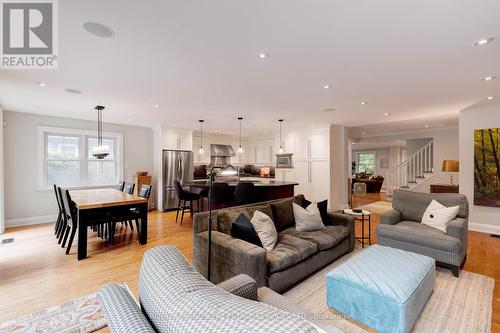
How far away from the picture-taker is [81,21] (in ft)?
6.00

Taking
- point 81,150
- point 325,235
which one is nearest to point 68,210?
point 81,150

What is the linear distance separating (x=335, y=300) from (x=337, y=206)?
524 centimetres

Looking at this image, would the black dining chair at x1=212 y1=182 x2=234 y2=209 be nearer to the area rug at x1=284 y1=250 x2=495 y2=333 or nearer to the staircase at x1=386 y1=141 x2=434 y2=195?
the area rug at x1=284 y1=250 x2=495 y2=333

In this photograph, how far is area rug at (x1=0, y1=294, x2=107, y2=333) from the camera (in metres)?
1.93

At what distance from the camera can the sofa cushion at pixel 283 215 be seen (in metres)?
3.22

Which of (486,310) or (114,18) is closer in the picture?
(114,18)

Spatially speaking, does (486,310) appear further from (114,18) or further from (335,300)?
(114,18)

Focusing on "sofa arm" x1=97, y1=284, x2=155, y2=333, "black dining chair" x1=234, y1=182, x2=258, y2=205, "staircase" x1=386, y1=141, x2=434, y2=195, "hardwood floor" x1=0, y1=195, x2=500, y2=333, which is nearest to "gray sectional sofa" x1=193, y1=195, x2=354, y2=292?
"hardwood floor" x1=0, y1=195, x2=500, y2=333

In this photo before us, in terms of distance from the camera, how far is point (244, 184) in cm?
482

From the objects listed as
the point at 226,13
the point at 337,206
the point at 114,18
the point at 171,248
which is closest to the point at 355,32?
the point at 226,13

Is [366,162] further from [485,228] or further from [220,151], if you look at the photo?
[220,151]

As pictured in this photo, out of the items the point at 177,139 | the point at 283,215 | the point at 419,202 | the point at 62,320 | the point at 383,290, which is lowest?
the point at 62,320

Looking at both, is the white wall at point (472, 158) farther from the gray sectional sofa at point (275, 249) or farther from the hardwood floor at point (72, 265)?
the gray sectional sofa at point (275, 249)

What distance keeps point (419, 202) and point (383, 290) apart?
2550 millimetres
